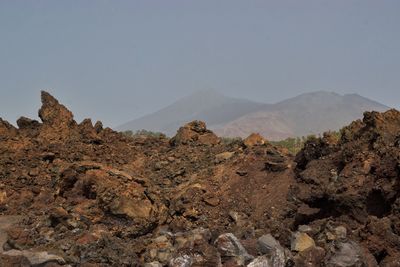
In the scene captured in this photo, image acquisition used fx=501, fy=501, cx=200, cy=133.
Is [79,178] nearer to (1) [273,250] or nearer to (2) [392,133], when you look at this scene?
→ (1) [273,250]

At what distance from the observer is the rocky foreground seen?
376 inches

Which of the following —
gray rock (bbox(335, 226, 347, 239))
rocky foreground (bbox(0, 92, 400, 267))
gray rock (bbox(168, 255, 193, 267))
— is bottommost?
gray rock (bbox(168, 255, 193, 267))

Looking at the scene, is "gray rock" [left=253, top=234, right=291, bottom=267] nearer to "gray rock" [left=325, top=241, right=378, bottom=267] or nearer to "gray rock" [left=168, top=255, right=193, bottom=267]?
"gray rock" [left=325, top=241, right=378, bottom=267]

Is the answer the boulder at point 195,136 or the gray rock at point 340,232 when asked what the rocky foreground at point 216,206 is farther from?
the boulder at point 195,136

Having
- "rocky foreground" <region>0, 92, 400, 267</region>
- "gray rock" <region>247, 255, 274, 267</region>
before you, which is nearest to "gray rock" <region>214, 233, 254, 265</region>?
"rocky foreground" <region>0, 92, 400, 267</region>

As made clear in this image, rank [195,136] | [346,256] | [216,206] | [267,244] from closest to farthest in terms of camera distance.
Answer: [346,256] < [267,244] < [216,206] < [195,136]

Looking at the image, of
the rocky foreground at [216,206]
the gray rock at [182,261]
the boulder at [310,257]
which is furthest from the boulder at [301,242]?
the gray rock at [182,261]

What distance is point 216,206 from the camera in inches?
543

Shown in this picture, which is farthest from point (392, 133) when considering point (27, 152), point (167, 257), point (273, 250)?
point (27, 152)

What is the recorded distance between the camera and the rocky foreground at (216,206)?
9539mm

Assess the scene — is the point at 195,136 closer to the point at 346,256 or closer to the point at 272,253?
the point at 272,253

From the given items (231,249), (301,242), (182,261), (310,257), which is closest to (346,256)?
(310,257)

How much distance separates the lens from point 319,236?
1035 cm

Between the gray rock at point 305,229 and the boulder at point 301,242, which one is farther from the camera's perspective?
the gray rock at point 305,229
